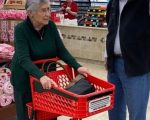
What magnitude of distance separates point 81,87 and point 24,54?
0.50m

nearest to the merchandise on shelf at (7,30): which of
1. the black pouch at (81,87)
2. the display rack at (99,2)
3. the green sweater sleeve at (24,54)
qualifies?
the green sweater sleeve at (24,54)

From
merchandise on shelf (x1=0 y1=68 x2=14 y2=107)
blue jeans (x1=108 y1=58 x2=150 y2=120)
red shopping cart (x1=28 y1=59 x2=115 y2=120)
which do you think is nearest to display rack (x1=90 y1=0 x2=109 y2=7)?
merchandise on shelf (x1=0 y1=68 x2=14 y2=107)

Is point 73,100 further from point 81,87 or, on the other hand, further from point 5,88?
point 5,88

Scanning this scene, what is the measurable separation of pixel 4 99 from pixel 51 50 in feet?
4.67

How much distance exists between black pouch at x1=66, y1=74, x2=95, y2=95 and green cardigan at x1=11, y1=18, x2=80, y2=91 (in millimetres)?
251

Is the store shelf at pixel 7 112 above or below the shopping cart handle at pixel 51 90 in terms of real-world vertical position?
below

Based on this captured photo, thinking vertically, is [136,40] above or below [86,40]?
above

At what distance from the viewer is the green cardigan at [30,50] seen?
2498 millimetres

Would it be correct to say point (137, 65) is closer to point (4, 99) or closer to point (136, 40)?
point (136, 40)

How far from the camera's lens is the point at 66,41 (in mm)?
7969

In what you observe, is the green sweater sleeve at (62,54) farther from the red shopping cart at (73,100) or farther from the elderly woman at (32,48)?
the red shopping cart at (73,100)

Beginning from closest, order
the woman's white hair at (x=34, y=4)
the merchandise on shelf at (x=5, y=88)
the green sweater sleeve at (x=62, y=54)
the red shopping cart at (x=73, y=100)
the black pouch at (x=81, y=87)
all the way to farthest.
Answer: the red shopping cart at (x=73, y=100)
the black pouch at (x=81, y=87)
the woman's white hair at (x=34, y=4)
the green sweater sleeve at (x=62, y=54)
the merchandise on shelf at (x=5, y=88)

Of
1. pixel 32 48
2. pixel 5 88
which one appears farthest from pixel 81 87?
pixel 5 88

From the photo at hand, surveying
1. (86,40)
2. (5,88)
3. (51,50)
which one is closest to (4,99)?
(5,88)
